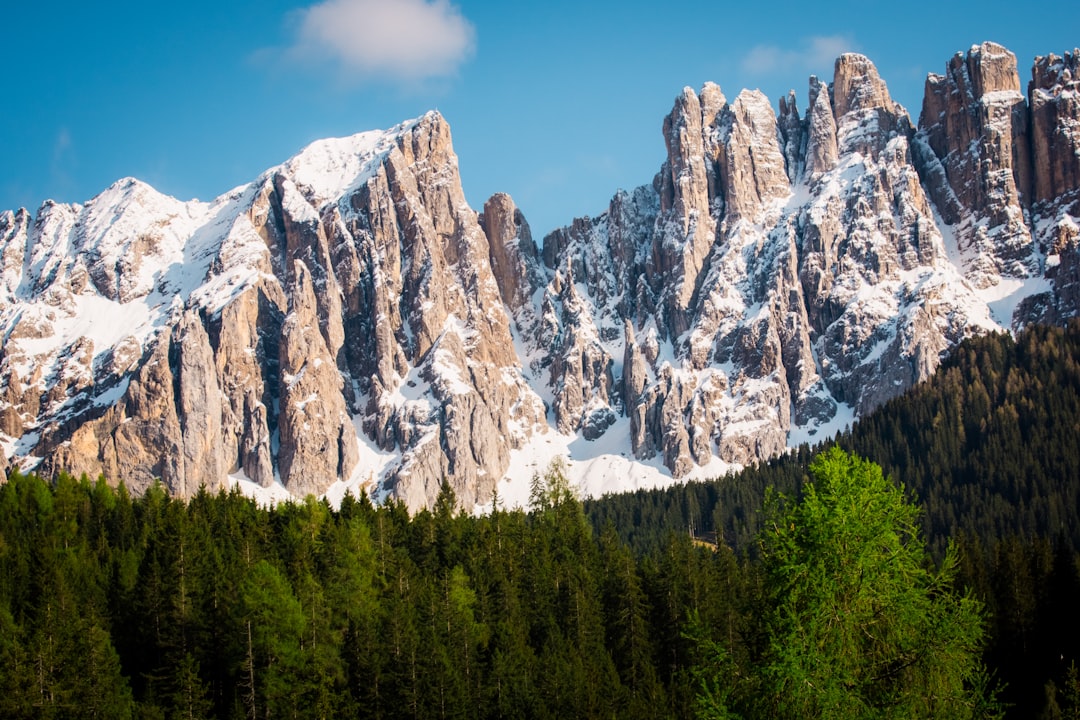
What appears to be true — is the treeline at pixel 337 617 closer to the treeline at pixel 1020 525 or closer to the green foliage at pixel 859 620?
the treeline at pixel 1020 525

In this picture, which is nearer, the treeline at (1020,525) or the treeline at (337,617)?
the treeline at (337,617)

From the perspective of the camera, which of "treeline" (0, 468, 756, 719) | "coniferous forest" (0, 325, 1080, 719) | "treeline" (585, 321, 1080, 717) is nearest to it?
"coniferous forest" (0, 325, 1080, 719)

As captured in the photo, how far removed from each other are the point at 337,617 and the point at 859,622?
5337cm

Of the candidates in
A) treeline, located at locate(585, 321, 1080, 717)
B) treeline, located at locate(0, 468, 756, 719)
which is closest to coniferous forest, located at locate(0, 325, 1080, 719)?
treeline, located at locate(0, 468, 756, 719)

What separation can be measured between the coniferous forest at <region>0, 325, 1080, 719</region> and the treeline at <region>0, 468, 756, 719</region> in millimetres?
200

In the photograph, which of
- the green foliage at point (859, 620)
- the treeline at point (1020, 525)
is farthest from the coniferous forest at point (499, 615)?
the treeline at point (1020, 525)

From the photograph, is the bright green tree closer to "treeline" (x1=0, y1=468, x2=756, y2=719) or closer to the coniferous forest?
the coniferous forest

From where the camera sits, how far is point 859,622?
69.8 feet

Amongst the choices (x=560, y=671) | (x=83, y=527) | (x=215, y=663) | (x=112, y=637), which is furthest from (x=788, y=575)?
(x=83, y=527)

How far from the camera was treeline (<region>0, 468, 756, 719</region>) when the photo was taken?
60.4m

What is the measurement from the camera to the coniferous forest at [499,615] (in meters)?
21.2

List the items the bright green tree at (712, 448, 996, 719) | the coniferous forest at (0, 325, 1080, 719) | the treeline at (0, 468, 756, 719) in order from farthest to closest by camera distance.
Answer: the treeline at (0, 468, 756, 719)
the coniferous forest at (0, 325, 1080, 719)
the bright green tree at (712, 448, 996, 719)

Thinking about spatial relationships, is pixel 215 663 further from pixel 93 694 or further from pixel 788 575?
pixel 788 575

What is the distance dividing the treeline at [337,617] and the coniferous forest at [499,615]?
200mm
